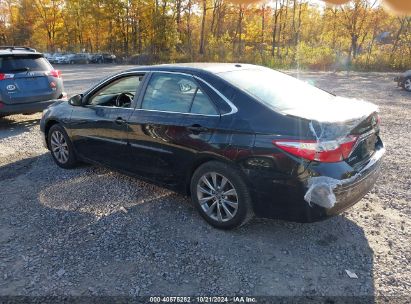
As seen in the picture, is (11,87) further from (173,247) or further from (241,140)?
(241,140)

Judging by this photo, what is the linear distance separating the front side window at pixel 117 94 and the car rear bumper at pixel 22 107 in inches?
146

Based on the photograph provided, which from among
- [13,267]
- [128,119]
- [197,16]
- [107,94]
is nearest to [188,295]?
[13,267]

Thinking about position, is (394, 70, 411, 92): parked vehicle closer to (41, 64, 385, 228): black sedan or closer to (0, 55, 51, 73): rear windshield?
(41, 64, 385, 228): black sedan

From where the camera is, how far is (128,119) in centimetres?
420

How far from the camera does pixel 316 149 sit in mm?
2941

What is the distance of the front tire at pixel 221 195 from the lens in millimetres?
3340

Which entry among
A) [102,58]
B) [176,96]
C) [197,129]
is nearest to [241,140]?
[197,129]

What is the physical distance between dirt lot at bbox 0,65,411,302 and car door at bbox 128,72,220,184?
1.73ft

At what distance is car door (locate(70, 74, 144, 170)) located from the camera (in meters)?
4.34

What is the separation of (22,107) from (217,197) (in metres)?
6.05

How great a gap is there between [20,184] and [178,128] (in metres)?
2.76

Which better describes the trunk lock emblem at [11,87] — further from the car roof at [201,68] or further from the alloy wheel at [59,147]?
the car roof at [201,68]

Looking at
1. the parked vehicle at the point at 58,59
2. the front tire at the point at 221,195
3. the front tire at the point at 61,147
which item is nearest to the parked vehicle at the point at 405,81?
the front tire at the point at 221,195

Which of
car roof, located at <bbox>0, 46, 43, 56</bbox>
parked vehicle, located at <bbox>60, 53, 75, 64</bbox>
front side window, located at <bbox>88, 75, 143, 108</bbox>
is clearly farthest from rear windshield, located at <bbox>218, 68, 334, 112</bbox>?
parked vehicle, located at <bbox>60, 53, 75, 64</bbox>
